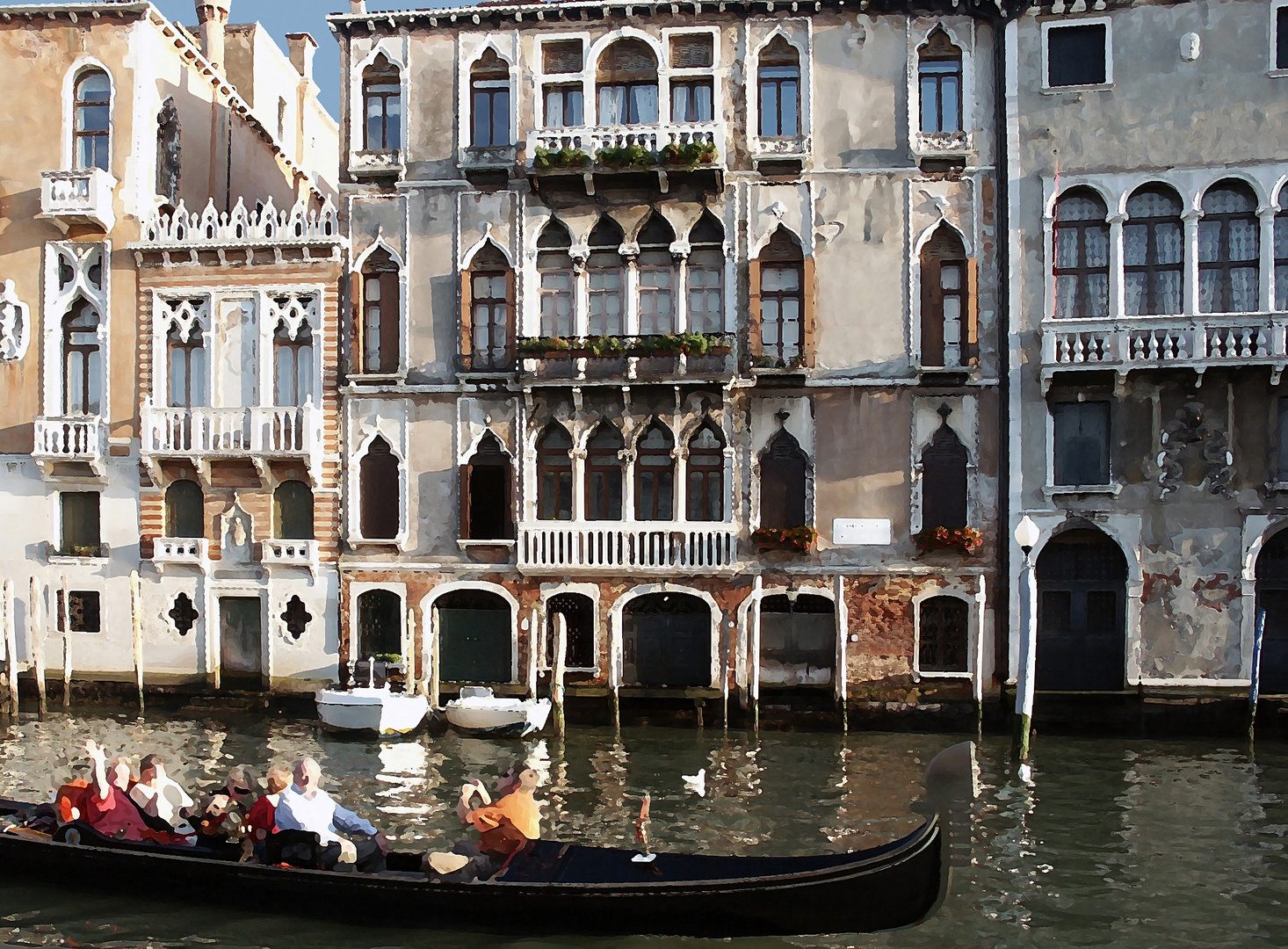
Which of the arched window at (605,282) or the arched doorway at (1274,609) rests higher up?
the arched window at (605,282)

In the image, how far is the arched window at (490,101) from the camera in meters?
16.0

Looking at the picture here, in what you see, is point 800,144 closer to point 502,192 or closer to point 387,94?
point 502,192

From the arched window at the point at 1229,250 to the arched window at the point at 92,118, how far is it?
49.5 ft

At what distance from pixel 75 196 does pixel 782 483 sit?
10.6 metres

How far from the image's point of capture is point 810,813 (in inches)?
442

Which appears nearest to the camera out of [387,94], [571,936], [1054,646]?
[571,936]

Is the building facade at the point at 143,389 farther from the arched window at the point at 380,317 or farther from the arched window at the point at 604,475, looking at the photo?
the arched window at the point at 604,475

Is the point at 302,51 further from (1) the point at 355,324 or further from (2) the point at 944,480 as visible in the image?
(2) the point at 944,480

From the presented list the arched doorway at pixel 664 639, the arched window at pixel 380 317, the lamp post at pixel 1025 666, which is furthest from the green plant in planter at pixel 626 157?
the lamp post at pixel 1025 666

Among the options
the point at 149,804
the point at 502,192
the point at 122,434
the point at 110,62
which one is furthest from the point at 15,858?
the point at 110,62

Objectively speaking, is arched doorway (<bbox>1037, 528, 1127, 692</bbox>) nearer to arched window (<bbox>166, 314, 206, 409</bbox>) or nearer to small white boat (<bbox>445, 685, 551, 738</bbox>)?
small white boat (<bbox>445, 685, 551, 738</bbox>)

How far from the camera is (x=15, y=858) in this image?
9.25 m

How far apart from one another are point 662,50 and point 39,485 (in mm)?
10715

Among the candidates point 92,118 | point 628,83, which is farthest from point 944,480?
point 92,118
